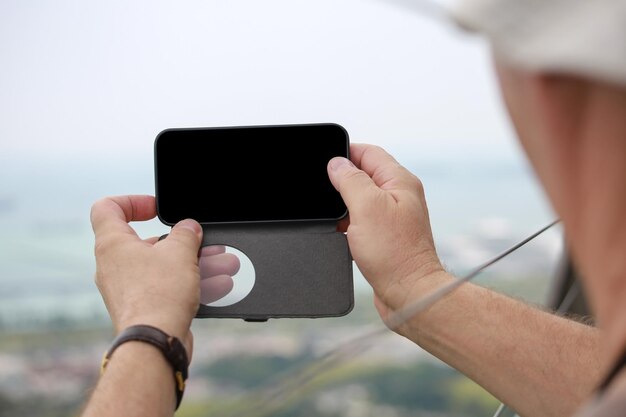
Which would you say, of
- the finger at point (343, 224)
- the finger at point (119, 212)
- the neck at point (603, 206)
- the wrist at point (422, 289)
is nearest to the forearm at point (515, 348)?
the wrist at point (422, 289)

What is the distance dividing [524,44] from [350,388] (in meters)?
1.22

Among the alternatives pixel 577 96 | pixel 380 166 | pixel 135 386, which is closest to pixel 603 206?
pixel 577 96

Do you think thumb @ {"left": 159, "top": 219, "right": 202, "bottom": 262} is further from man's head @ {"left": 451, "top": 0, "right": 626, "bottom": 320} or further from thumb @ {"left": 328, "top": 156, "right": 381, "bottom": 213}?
man's head @ {"left": 451, "top": 0, "right": 626, "bottom": 320}

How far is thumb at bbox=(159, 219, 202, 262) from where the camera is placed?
82cm

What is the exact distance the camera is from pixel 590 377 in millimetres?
862

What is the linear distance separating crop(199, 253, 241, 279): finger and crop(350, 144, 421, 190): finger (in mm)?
190

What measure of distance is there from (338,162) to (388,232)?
0.31 ft

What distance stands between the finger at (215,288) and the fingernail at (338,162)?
0.16m

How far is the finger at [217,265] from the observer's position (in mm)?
863

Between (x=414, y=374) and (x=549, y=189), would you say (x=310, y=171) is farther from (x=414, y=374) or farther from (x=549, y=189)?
(x=414, y=374)

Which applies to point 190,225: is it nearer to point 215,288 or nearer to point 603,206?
point 215,288

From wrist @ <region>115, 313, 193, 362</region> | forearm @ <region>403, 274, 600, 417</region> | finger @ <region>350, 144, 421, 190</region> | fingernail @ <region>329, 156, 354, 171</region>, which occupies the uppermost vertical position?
fingernail @ <region>329, 156, 354, 171</region>

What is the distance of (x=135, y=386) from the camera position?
2.27ft

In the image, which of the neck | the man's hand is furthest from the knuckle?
the neck
